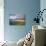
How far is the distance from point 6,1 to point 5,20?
29.6 inches

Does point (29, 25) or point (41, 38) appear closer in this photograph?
point (41, 38)

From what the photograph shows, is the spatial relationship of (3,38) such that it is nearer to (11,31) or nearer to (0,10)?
(11,31)

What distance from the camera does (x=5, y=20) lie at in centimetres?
511

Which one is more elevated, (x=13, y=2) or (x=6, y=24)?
(x=13, y=2)

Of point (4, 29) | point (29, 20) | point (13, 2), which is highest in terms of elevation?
point (13, 2)

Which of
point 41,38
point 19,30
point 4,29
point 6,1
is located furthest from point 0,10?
point 41,38

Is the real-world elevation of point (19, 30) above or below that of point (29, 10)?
below

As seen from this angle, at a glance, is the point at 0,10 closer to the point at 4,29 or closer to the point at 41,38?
the point at 4,29

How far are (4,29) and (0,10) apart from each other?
0.78m

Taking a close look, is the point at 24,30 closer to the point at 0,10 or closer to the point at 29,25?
the point at 29,25

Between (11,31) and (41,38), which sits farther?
(11,31)

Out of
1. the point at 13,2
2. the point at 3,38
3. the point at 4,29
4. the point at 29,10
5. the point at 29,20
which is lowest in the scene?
the point at 3,38

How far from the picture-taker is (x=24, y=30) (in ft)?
17.0

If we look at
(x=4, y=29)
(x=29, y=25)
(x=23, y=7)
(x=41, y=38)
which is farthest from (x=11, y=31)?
(x=41, y=38)
